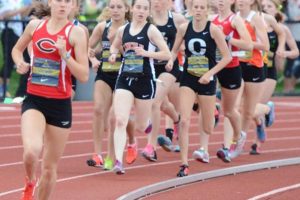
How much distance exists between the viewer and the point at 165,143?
595 inches

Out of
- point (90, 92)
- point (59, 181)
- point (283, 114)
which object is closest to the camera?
point (59, 181)

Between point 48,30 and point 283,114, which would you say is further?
point 283,114

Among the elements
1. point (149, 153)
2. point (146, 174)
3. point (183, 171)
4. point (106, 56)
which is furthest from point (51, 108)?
point (149, 153)

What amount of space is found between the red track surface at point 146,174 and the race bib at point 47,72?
1.65 meters

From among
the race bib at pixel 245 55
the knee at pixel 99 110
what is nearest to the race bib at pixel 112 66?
the knee at pixel 99 110

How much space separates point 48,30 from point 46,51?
17cm

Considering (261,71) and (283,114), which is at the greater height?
(261,71)

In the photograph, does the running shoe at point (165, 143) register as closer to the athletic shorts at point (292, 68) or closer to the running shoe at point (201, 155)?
the running shoe at point (201, 155)

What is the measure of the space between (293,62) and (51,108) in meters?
14.6

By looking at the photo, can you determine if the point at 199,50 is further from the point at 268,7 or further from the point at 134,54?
the point at 268,7

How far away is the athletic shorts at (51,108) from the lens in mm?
9773

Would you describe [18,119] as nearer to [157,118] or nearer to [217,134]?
[217,134]

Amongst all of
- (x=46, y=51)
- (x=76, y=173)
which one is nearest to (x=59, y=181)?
(x=76, y=173)

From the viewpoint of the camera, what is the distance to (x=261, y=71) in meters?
15.0
